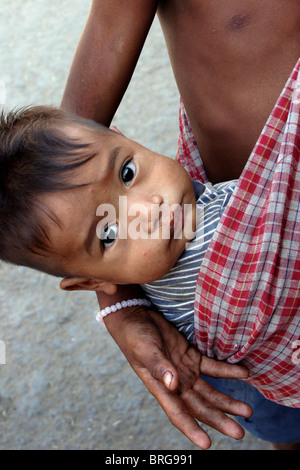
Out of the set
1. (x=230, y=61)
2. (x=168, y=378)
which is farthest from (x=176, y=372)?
(x=230, y=61)

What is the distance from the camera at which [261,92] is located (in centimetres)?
114

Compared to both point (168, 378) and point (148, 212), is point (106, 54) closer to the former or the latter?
point (148, 212)

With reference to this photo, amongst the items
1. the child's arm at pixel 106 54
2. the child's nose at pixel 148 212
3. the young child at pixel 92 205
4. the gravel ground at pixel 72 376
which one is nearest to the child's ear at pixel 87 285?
the young child at pixel 92 205

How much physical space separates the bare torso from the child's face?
20 centimetres

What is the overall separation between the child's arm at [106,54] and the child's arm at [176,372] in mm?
443

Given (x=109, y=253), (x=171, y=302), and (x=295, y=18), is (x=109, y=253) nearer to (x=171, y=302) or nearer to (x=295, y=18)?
(x=171, y=302)

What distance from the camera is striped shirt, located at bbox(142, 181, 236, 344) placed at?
1.08 meters

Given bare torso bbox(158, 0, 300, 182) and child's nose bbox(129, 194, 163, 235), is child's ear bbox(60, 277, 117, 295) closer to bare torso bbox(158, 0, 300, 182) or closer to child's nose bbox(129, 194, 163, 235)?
child's nose bbox(129, 194, 163, 235)

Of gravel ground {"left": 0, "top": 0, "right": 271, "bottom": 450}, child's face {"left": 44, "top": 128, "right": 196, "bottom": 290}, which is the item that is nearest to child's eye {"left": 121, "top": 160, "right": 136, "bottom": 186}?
child's face {"left": 44, "top": 128, "right": 196, "bottom": 290}

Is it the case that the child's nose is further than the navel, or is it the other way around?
the navel

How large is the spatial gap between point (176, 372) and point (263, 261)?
242 millimetres

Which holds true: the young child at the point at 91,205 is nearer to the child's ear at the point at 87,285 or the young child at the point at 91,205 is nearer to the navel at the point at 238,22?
the child's ear at the point at 87,285

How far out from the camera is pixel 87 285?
114 centimetres

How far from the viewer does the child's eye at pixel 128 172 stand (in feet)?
3.39
